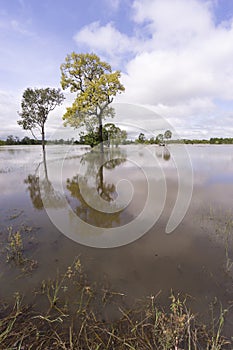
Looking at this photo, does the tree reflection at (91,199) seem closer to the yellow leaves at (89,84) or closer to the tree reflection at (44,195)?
the tree reflection at (44,195)

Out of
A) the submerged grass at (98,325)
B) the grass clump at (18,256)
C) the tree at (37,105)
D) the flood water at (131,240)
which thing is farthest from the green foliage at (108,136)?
the submerged grass at (98,325)

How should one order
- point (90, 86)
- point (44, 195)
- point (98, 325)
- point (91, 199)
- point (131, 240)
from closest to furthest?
point (98, 325) → point (131, 240) → point (91, 199) → point (44, 195) → point (90, 86)

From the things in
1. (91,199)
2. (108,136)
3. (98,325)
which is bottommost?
(98,325)

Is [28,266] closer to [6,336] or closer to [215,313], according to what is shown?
[6,336]

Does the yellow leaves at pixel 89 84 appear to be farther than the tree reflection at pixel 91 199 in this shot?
Yes

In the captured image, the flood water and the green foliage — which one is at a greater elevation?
the green foliage

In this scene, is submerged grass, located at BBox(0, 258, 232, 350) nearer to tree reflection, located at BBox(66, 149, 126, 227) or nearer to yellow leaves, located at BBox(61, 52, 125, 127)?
tree reflection, located at BBox(66, 149, 126, 227)

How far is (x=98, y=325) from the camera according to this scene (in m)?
1.81

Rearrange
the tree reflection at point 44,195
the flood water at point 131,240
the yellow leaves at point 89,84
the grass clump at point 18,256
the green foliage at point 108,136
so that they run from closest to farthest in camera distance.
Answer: the flood water at point 131,240 → the grass clump at point 18,256 → the tree reflection at point 44,195 → the yellow leaves at point 89,84 → the green foliage at point 108,136

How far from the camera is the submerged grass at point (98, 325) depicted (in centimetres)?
162

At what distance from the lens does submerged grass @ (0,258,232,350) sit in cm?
162

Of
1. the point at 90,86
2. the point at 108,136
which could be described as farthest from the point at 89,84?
the point at 108,136

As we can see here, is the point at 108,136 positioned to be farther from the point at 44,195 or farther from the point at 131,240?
the point at 131,240

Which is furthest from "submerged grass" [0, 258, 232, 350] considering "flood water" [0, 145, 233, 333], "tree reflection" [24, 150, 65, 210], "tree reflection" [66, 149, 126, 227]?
"tree reflection" [24, 150, 65, 210]
